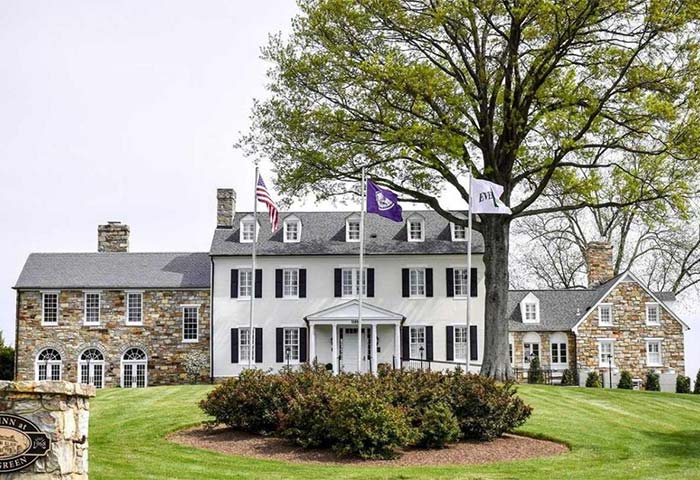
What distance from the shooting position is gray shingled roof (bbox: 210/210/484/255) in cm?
3881

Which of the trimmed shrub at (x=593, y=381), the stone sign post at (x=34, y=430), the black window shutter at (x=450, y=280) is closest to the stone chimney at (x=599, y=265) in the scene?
the trimmed shrub at (x=593, y=381)

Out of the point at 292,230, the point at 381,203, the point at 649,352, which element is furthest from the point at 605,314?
the point at 381,203

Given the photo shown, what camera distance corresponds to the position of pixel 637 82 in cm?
2731

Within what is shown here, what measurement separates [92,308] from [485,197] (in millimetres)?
20935

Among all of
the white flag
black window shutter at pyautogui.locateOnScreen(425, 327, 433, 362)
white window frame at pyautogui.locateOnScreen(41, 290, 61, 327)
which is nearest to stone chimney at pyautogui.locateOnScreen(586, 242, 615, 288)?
black window shutter at pyautogui.locateOnScreen(425, 327, 433, 362)

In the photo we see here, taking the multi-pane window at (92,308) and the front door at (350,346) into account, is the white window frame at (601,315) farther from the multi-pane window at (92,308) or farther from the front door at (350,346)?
the multi-pane window at (92,308)

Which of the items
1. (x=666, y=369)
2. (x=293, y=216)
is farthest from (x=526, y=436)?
(x=666, y=369)

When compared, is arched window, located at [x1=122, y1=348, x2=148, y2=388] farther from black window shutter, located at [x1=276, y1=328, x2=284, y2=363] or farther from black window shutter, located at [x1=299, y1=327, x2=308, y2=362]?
black window shutter, located at [x1=299, y1=327, x2=308, y2=362]

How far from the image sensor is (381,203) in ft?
80.1

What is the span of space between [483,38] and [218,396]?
1463cm

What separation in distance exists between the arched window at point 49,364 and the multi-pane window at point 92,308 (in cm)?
180

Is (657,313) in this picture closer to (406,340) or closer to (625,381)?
(625,381)

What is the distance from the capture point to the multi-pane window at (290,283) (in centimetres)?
3894

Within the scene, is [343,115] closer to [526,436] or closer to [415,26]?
[415,26]
